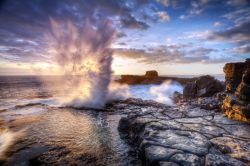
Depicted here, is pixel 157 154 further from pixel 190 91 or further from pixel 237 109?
pixel 190 91

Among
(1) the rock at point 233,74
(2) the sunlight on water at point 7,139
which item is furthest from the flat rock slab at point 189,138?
(2) the sunlight on water at point 7,139

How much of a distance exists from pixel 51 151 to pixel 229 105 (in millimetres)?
6806

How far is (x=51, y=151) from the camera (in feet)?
16.3

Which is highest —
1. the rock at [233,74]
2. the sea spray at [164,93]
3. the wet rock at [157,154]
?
the rock at [233,74]

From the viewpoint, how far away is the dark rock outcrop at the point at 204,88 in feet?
39.1

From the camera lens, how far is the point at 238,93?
19.7 feet

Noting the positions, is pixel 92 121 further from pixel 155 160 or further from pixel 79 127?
pixel 155 160

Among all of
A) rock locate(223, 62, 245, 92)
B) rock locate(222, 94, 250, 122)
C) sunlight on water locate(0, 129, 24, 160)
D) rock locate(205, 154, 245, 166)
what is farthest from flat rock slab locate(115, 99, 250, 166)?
sunlight on water locate(0, 129, 24, 160)

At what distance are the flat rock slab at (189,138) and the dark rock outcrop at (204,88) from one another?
6.26 meters

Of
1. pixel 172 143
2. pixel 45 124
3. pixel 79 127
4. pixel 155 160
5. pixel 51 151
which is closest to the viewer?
pixel 155 160

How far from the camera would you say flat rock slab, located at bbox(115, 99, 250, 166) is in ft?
11.0

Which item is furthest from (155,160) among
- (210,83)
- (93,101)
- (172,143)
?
(210,83)

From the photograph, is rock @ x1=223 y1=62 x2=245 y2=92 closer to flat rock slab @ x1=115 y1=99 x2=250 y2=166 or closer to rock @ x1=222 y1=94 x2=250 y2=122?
rock @ x1=222 y1=94 x2=250 y2=122

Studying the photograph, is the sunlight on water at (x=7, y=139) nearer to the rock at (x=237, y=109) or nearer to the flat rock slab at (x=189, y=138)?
the flat rock slab at (x=189, y=138)
